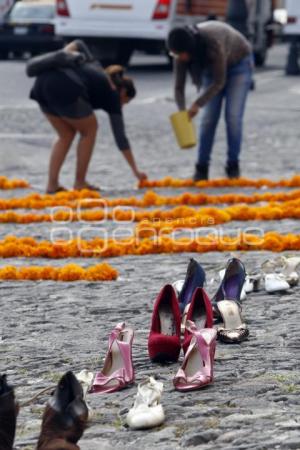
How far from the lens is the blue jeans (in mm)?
11656

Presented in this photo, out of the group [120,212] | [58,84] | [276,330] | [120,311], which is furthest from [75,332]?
[58,84]

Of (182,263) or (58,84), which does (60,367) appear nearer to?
(182,263)

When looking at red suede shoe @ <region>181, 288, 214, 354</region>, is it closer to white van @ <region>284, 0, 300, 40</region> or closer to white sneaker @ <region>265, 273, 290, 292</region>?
white sneaker @ <region>265, 273, 290, 292</region>

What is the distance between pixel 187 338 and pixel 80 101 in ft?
20.8

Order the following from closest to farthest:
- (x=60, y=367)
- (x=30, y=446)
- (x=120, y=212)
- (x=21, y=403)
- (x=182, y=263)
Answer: (x=30, y=446), (x=21, y=403), (x=60, y=367), (x=182, y=263), (x=120, y=212)

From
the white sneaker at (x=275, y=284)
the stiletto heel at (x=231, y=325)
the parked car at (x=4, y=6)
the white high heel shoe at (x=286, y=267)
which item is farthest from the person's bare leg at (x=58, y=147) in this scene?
the parked car at (x=4, y=6)

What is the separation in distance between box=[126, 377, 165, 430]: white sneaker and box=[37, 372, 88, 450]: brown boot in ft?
0.83

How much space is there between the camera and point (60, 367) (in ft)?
17.5

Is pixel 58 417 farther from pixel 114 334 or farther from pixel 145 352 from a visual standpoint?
pixel 145 352

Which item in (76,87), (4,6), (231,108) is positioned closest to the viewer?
(76,87)

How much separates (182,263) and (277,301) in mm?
1483

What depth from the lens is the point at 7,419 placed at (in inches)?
161

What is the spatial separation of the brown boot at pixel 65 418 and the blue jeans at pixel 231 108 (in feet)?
24.4

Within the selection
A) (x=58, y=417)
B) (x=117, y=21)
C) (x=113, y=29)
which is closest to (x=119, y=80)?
(x=58, y=417)
